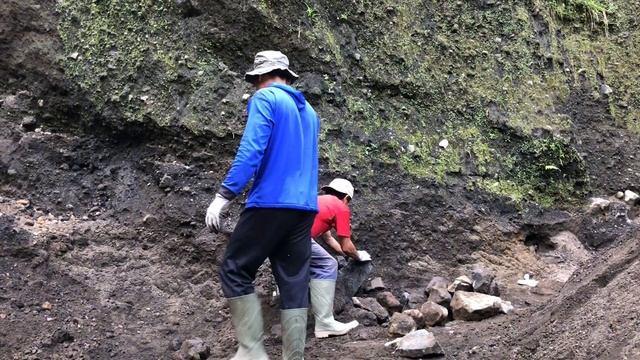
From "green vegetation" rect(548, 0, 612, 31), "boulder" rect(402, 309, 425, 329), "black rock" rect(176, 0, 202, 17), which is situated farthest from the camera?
"green vegetation" rect(548, 0, 612, 31)

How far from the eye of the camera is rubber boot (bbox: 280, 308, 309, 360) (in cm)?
423

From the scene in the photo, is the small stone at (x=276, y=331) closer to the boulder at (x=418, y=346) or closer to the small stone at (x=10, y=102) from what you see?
the boulder at (x=418, y=346)

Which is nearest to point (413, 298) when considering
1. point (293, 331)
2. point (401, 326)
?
point (401, 326)

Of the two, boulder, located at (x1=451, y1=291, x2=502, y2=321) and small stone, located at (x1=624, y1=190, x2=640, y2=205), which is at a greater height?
small stone, located at (x1=624, y1=190, x2=640, y2=205)

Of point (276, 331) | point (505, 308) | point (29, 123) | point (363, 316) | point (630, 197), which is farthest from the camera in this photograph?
point (630, 197)

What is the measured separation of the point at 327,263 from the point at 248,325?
36.1 inches

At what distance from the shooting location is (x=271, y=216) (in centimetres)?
414

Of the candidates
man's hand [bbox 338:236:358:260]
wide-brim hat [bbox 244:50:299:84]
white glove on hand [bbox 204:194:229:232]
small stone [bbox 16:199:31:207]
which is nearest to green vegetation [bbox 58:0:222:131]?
small stone [bbox 16:199:31:207]

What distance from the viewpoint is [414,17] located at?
7523 millimetres

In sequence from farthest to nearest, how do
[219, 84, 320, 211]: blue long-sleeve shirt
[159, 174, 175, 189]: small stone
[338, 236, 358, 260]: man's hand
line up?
[159, 174, 175, 189]: small stone, [338, 236, 358, 260]: man's hand, [219, 84, 320, 211]: blue long-sleeve shirt

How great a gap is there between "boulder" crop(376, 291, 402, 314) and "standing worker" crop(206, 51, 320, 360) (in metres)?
1.32

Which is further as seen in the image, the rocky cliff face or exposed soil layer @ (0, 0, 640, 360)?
the rocky cliff face

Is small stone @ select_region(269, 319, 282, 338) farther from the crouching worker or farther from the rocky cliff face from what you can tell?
the rocky cliff face

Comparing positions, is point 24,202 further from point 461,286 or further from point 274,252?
point 461,286
